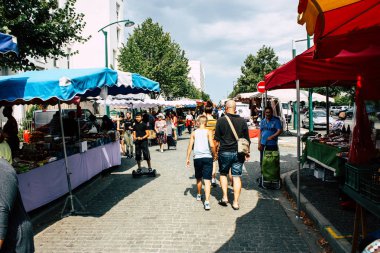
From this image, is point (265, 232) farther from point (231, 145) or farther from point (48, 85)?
point (48, 85)

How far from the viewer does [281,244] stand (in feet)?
14.9

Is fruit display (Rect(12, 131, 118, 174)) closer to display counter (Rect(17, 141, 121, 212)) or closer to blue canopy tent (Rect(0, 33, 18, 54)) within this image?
display counter (Rect(17, 141, 121, 212))

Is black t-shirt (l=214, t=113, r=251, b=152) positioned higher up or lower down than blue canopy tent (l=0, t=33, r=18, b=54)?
lower down

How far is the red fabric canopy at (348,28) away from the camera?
9.46 ft

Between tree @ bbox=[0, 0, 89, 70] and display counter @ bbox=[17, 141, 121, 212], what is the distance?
3.86 metres

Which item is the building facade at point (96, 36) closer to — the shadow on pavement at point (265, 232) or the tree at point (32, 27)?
the tree at point (32, 27)

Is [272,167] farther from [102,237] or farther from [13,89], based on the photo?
[13,89]

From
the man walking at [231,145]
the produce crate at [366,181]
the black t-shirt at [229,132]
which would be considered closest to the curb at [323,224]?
the produce crate at [366,181]

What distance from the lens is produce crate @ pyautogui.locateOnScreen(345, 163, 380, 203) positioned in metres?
3.10

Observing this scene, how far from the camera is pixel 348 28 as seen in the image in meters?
3.12

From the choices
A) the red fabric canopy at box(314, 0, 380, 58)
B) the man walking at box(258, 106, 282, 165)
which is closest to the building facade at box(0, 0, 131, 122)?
the man walking at box(258, 106, 282, 165)

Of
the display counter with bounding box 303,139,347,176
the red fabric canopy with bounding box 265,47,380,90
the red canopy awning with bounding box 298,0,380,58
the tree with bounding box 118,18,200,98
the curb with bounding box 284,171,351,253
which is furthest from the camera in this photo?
the tree with bounding box 118,18,200,98

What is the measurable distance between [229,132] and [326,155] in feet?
7.06

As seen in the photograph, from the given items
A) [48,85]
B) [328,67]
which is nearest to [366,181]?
[328,67]
